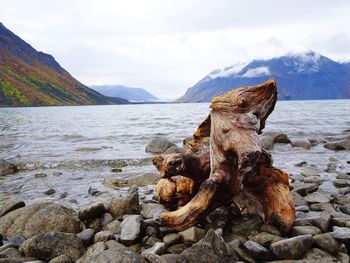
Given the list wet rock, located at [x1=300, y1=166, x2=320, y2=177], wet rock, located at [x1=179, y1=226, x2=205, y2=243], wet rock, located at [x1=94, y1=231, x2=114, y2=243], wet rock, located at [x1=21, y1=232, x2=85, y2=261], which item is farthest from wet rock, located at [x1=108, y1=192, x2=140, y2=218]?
wet rock, located at [x1=300, y1=166, x2=320, y2=177]

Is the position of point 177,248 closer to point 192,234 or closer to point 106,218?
point 192,234

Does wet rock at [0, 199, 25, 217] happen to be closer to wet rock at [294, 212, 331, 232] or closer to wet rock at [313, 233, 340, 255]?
Answer: wet rock at [294, 212, 331, 232]

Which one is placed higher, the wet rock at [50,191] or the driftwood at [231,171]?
the driftwood at [231,171]

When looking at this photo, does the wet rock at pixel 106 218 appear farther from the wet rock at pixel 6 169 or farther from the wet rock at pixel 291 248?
the wet rock at pixel 6 169

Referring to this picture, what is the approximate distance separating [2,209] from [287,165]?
964 centimetres

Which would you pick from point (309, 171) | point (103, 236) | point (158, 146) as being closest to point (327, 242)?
point (103, 236)

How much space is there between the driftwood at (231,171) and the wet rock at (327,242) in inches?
21.6

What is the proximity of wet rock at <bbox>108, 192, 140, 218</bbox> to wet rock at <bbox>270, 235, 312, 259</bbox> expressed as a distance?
9.98 ft

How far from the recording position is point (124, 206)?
6.88 m

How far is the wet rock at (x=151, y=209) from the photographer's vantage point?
6459mm

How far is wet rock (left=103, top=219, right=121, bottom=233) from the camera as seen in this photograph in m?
6.04

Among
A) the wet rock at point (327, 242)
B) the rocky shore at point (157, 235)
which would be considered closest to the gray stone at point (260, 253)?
the rocky shore at point (157, 235)

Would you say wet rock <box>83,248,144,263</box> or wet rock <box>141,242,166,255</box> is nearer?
wet rock <box>83,248,144,263</box>

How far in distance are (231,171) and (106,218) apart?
2651 millimetres
